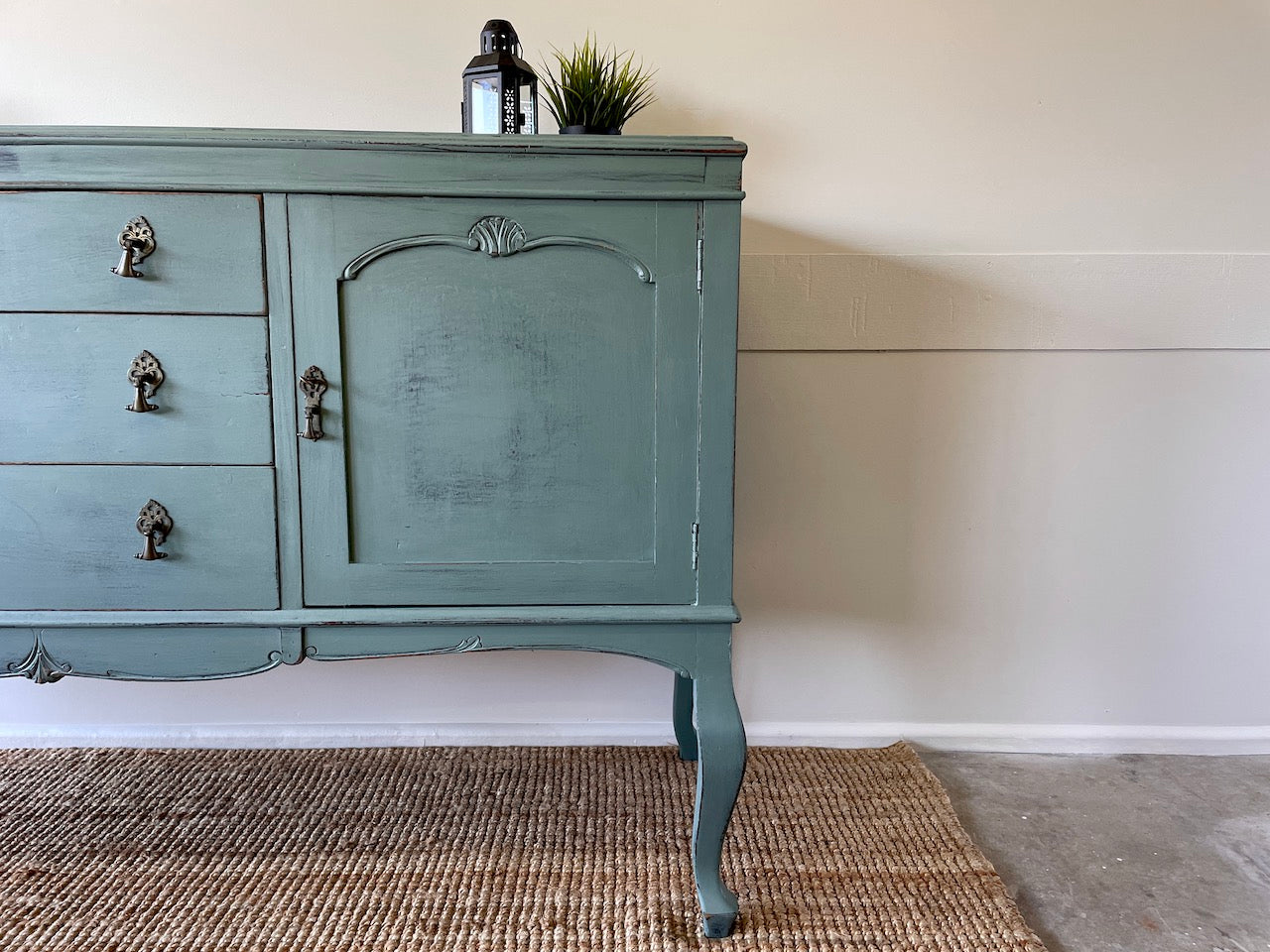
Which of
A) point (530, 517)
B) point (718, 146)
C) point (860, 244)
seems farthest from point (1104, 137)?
point (530, 517)

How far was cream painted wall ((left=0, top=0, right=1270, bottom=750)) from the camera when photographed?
1.57m

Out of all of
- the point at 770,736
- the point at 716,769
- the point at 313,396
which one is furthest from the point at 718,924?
the point at 313,396

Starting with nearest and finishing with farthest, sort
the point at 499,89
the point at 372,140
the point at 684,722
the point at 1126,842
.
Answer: the point at 372,140 < the point at 499,89 < the point at 1126,842 < the point at 684,722

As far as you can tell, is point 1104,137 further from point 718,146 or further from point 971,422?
point 718,146

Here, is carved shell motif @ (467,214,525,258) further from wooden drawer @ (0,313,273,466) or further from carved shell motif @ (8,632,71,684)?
carved shell motif @ (8,632,71,684)

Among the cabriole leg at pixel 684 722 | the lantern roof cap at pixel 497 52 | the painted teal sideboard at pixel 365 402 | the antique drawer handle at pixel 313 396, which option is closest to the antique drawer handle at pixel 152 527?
the painted teal sideboard at pixel 365 402

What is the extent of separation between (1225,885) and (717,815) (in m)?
0.82

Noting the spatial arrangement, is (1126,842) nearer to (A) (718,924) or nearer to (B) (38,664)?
(A) (718,924)

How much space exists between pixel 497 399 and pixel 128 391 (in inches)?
18.3

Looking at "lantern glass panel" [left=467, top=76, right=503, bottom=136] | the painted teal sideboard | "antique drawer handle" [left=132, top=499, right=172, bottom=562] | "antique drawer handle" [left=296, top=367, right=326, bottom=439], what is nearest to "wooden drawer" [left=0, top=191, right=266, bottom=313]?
the painted teal sideboard

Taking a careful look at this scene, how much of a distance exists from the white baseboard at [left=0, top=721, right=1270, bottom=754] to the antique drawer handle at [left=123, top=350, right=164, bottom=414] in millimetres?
873

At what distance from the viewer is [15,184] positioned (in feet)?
3.51

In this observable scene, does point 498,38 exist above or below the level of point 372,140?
above

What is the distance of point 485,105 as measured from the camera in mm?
1309
